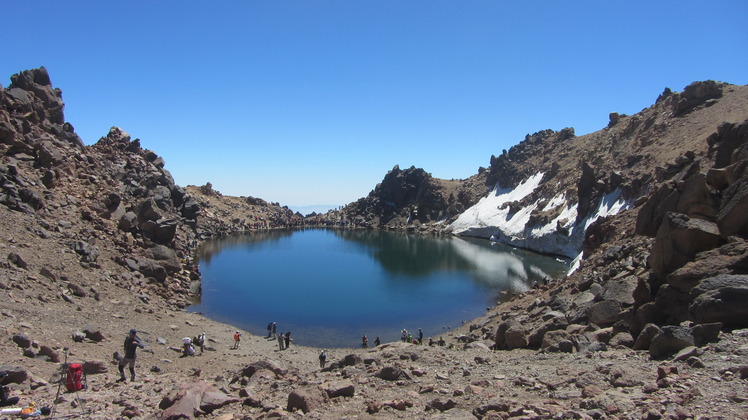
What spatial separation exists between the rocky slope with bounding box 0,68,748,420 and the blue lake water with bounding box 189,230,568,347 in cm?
556

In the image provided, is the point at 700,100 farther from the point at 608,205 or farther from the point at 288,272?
the point at 288,272

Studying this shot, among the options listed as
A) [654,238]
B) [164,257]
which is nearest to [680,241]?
[654,238]

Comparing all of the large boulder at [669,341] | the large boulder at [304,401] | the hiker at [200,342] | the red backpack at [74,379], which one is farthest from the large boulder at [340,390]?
the hiker at [200,342]

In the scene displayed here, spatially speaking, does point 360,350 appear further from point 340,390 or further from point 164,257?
point 164,257

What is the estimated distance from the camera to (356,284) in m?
68.6

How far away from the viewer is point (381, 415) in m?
13.2

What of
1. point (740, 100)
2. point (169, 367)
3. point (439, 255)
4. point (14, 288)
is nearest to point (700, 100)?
point (740, 100)

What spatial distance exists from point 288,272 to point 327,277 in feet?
26.3

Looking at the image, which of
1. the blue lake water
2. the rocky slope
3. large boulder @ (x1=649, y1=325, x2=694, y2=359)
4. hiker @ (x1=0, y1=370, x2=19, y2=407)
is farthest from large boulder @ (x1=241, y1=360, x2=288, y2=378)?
the blue lake water

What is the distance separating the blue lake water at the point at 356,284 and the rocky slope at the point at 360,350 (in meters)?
5.56

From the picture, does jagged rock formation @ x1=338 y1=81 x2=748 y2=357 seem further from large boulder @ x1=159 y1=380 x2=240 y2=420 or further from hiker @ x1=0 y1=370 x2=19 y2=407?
hiker @ x1=0 y1=370 x2=19 y2=407

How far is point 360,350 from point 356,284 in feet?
103

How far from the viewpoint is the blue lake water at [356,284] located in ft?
155

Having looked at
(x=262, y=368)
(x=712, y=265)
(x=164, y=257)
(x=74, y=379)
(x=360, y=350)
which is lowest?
(x=360, y=350)
